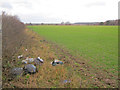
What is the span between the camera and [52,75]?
572 cm

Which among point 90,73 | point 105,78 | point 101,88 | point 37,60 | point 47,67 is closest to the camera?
point 101,88

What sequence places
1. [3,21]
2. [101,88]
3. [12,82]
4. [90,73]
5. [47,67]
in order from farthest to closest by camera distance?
[3,21] < [47,67] < [90,73] < [12,82] < [101,88]

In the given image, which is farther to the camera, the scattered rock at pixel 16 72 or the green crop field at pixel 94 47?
the green crop field at pixel 94 47

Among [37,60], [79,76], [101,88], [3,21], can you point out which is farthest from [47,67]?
[3,21]

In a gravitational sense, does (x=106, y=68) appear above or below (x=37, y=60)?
Result: below

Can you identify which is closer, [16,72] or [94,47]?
[16,72]

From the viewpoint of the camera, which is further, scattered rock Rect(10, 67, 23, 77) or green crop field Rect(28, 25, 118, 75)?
green crop field Rect(28, 25, 118, 75)

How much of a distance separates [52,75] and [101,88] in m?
2.32

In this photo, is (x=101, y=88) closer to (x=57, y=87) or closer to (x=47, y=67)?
(x=57, y=87)

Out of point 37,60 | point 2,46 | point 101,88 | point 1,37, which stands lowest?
point 101,88

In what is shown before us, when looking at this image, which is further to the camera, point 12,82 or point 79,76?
point 79,76

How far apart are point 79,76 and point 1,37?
5.59m

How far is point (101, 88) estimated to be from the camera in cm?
473

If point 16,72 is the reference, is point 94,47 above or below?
above
